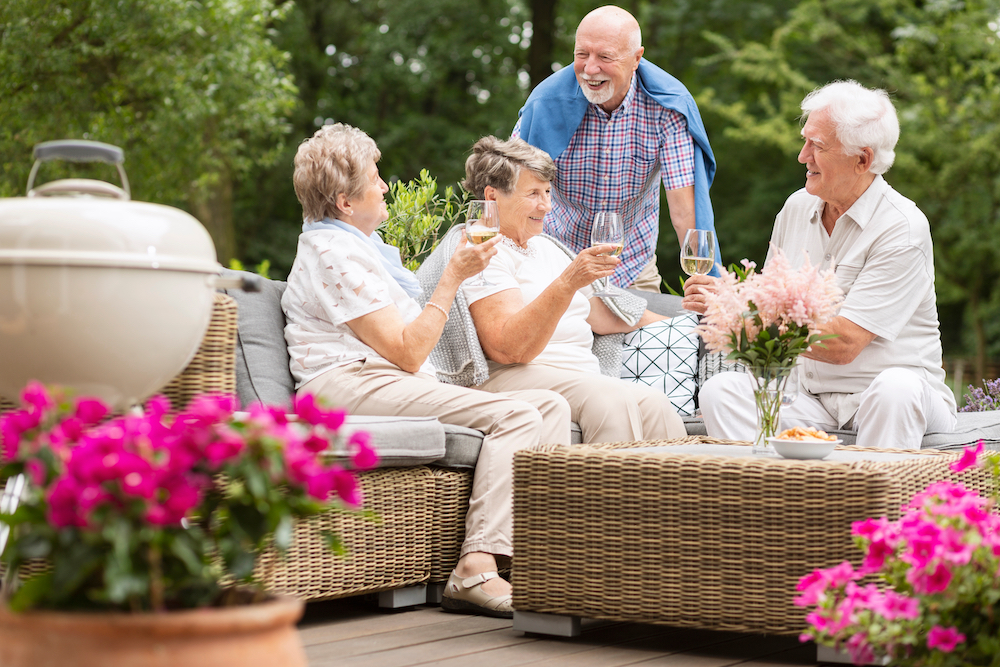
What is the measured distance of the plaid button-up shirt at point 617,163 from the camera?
169 inches

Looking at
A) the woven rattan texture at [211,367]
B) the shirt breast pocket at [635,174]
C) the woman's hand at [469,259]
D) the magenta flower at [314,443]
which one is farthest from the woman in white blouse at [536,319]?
the magenta flower at [314,443]

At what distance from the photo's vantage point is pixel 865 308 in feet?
10.5

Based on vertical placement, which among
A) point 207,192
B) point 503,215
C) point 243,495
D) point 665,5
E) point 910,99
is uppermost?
point 665,5

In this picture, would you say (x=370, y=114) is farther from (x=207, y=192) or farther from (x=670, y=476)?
(x=670, y=476)

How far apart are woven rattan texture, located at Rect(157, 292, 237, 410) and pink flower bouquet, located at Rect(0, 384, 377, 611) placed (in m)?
0.79

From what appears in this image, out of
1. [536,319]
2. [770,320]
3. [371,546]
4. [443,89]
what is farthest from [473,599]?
[443,89]

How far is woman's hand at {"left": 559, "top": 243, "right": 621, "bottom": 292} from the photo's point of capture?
289cm

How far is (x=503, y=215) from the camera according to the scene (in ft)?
11.0

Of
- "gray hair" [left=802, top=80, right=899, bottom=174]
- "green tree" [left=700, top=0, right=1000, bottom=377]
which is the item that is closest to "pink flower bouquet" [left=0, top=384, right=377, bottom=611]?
"gray hair" [left=802, top=80, right=899, bottom=174]

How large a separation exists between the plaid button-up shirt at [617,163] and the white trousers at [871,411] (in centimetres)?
103

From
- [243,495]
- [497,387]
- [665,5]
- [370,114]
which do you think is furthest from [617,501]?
[665,5]

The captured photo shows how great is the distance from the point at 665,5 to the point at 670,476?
11914 mm

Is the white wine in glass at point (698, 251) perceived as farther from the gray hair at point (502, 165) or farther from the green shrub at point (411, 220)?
the green shrub at point (411, 220)

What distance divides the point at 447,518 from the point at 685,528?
778 mm
